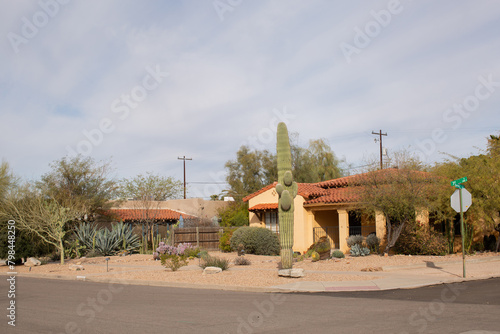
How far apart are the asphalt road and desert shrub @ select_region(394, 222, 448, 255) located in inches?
307

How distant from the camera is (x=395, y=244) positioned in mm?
23234

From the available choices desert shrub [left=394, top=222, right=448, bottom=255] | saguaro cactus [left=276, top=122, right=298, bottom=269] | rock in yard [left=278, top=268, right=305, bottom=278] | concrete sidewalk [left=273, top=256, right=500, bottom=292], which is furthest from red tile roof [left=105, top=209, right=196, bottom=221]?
concrete sidewalk [left=273, top=256, right=500, bottom=292]

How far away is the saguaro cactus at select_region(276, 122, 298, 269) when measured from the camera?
15547 millimetres

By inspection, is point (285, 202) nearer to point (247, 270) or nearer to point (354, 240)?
point (247, 270)

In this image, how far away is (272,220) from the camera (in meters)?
31.1

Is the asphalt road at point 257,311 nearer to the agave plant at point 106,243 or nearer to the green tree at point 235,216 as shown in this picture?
the agave plant at point 106,243

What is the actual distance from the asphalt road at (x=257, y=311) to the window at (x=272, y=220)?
1701 centimetres

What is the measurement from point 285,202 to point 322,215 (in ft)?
47.4

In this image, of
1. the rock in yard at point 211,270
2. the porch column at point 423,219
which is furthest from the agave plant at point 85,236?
the porch column at point 423,219

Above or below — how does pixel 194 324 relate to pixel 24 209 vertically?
below

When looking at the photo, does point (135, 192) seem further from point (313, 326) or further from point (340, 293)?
point (313, 326)

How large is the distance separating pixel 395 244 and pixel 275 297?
12763 mm

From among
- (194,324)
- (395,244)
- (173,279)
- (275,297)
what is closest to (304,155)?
(395,244)

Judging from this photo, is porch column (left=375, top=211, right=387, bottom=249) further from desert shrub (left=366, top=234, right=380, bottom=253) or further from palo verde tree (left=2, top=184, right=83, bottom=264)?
palo verde tree (left=2, top=184, right=83, bottom=264)
